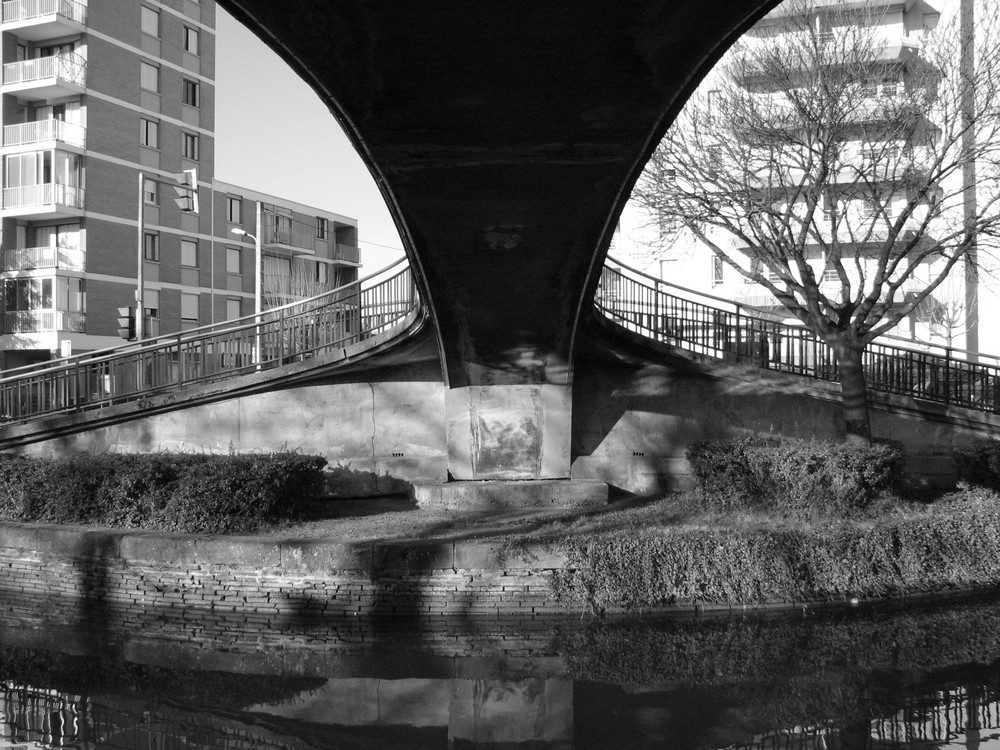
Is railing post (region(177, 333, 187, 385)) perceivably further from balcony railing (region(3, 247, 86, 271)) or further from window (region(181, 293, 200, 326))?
window (region(181, 293, 200, 326))

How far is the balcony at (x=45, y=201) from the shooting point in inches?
1462

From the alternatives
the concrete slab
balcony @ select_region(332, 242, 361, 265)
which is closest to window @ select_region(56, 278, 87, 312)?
balcony @ select_region(332, 242, 361, 265)

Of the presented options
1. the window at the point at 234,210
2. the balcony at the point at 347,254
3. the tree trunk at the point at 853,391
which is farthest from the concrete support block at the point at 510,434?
the balcony at the point at 347,254

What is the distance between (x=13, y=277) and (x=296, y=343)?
28466 millimetres

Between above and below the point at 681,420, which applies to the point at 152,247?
above

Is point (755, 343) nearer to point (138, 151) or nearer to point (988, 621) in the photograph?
point (988, 621)

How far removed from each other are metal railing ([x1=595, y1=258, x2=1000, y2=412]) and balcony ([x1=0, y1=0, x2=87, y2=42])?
31837 millimetres

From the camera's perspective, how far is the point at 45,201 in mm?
37375

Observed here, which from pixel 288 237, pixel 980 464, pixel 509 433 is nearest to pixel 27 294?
pixel 288 237

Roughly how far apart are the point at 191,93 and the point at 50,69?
726 centimetres

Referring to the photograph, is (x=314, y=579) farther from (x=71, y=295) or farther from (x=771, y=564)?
(x=71, y=295)

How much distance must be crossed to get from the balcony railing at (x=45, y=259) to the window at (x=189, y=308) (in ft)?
18.4

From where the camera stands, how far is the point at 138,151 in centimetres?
4056

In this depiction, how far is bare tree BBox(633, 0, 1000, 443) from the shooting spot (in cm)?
1313
